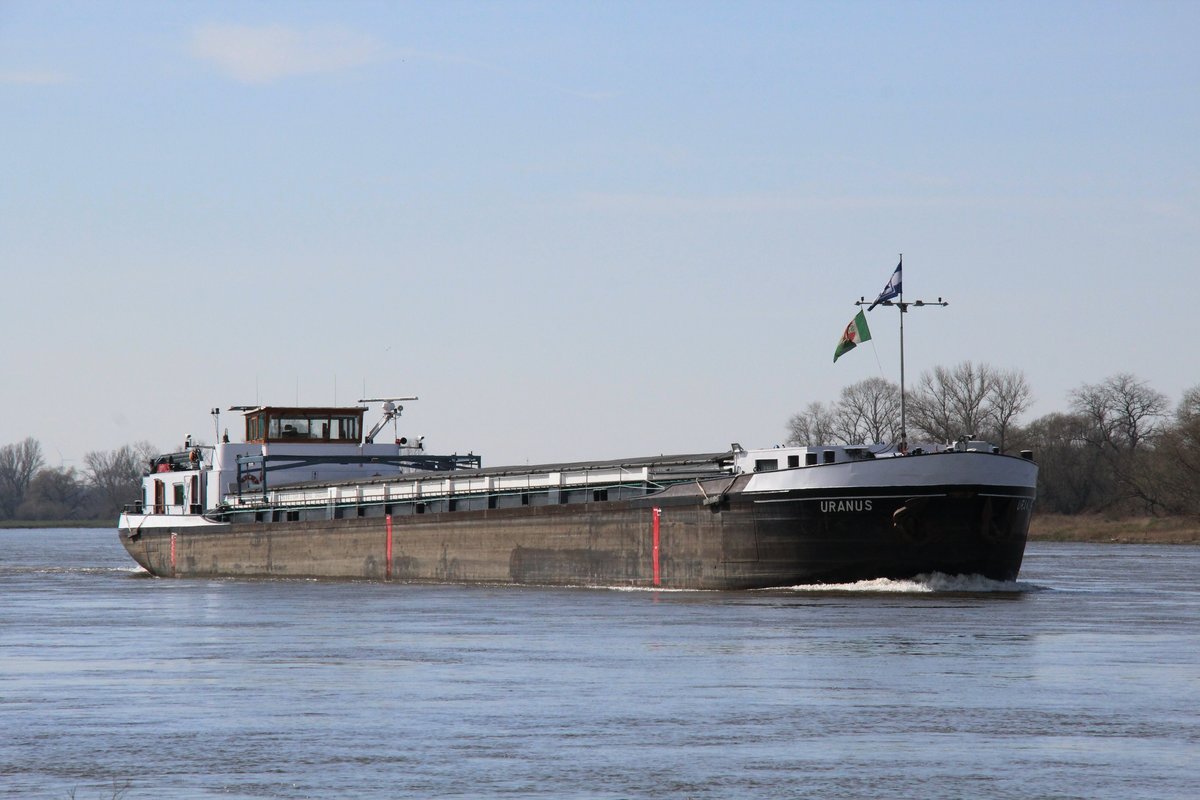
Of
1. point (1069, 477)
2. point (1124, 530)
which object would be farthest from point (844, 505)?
point (1069, 477)

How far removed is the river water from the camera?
12.5 metres

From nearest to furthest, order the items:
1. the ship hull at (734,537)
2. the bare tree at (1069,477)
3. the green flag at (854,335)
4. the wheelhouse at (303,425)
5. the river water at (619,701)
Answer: the river water at (619,701), the ship hull at (734,537), the green flag at (854,335), the wheelhouse at (303,425), the bare tree at (1069,477)

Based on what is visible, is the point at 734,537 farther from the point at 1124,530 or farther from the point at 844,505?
the point at 1124,530

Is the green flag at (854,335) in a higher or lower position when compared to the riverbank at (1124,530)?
higher

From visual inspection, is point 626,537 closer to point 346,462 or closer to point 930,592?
point 930,592

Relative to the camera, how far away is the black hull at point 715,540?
32219 mm

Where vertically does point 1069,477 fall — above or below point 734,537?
above

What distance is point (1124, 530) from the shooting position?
279 feet

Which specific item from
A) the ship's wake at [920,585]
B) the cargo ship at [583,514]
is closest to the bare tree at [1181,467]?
the cargo ship at [583,514]

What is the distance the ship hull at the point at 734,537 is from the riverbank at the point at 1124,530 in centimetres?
4743

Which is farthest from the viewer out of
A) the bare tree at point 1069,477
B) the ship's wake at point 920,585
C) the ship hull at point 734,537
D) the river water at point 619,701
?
the bare tree at point 1069,477

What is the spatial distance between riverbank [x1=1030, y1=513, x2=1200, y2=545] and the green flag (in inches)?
1799

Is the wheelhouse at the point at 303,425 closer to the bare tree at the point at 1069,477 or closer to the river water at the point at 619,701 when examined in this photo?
the river water at the point at 619,701

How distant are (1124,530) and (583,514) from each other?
5518cm
